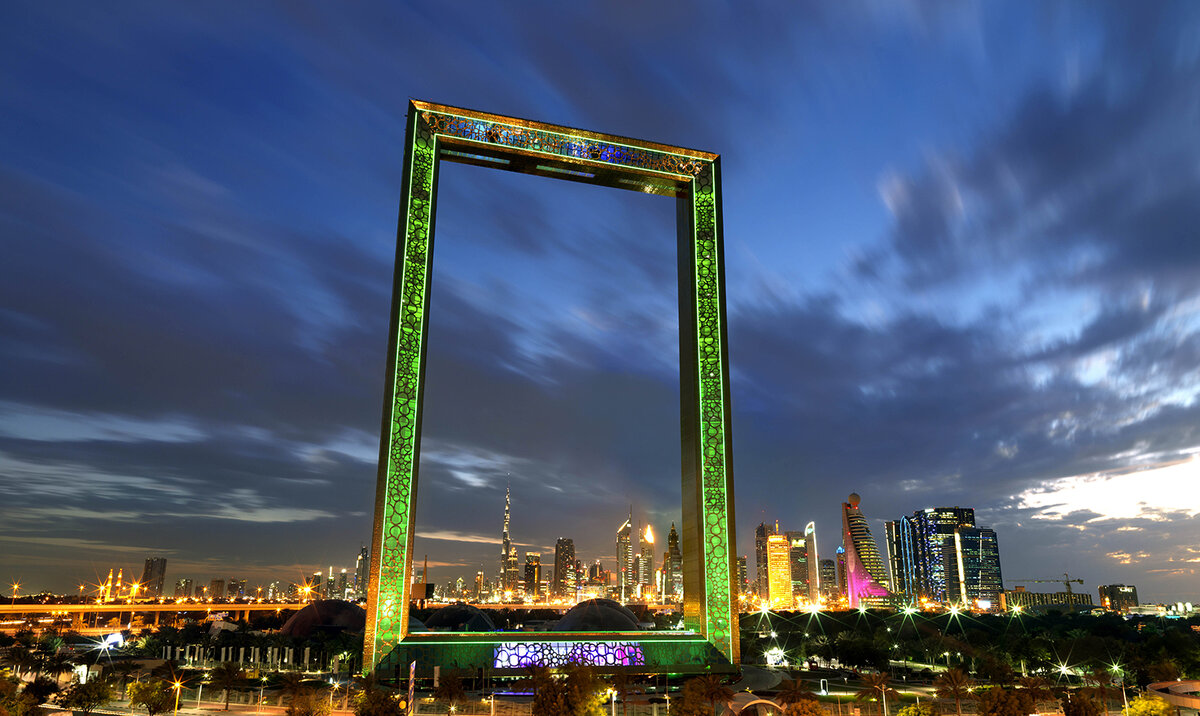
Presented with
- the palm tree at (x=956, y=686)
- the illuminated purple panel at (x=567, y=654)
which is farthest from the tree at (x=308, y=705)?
the palm tree at (x=956, y=686)

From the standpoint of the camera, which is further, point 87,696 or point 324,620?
point 324,620

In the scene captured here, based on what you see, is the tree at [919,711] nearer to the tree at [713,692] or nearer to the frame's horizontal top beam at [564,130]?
the tree at [713,692]

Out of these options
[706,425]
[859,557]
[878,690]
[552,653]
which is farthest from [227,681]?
[859,557]

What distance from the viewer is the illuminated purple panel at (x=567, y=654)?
29906 mm

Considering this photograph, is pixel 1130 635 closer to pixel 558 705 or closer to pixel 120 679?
pixel 558 705

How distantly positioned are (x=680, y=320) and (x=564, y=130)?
36.9 ft

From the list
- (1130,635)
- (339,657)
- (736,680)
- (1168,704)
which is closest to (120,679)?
(339,657)

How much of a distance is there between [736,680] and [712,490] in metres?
8.20

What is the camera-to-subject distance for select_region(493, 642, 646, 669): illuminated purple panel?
29.9 meters

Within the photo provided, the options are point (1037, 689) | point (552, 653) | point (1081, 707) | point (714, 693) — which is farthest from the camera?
point (552, 653)

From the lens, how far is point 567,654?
3041cm

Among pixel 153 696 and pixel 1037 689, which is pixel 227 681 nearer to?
pixel 153 696

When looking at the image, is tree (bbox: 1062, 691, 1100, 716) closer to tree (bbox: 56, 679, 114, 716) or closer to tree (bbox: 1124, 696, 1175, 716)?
tree (bbox: 1124, 696, 1175, 716)

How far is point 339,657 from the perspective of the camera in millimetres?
45938
